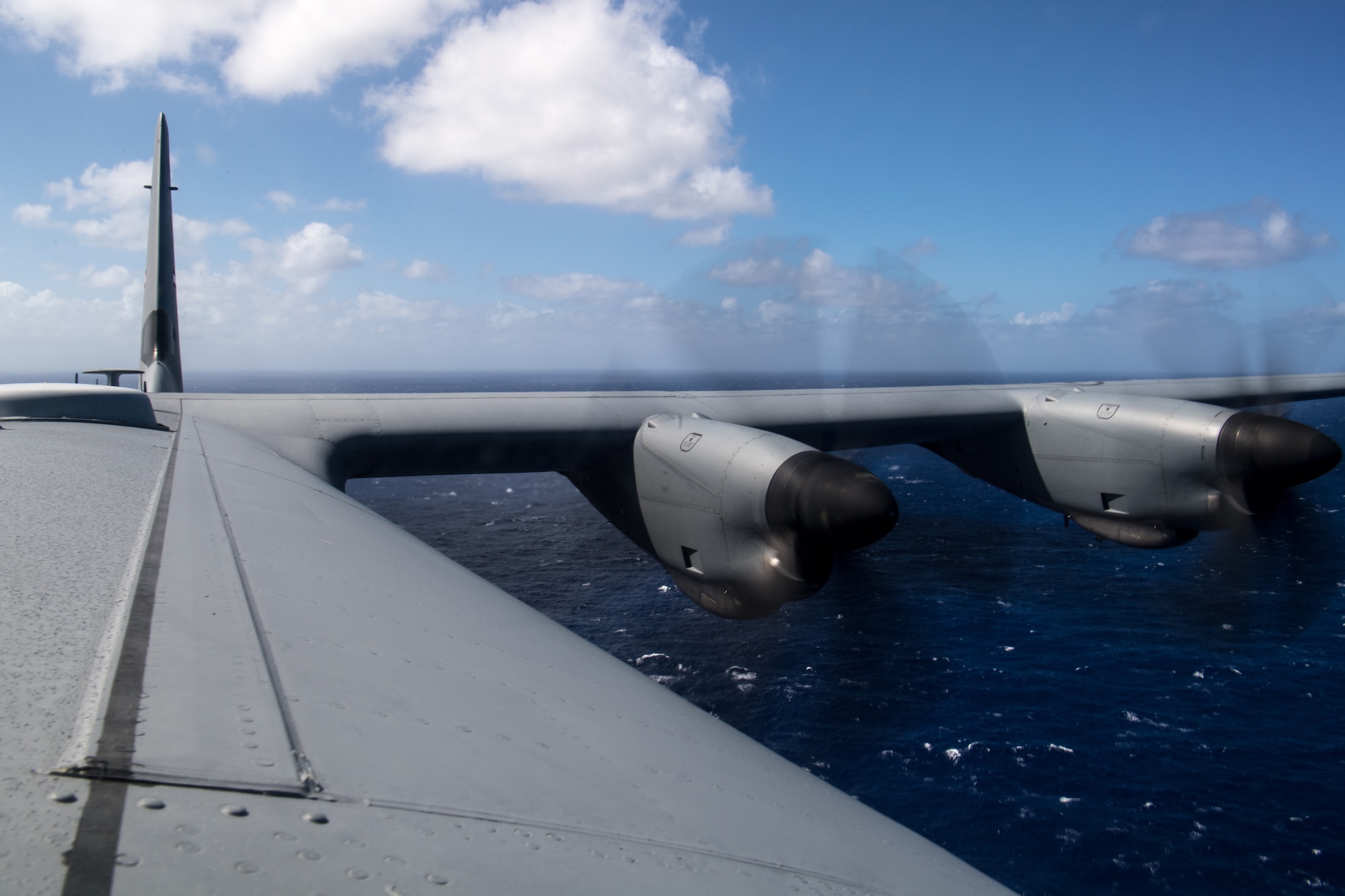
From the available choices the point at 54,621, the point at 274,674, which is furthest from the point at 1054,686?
the point at 54,621

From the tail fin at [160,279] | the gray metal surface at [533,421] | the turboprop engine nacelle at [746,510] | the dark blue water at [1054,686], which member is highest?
the tail fin at [160,279]

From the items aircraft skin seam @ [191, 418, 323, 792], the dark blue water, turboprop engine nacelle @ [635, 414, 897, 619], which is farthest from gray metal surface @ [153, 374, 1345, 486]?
aircraft skin seam @ [191, 418, 323, 792]

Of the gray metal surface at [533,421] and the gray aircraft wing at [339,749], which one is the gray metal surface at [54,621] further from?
the gray metal surface at [533,421]

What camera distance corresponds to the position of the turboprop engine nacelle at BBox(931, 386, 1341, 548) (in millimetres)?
8242

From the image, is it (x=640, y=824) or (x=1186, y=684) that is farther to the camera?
(x=1186, y=684)

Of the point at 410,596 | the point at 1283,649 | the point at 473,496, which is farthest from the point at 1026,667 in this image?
the point at 473,496

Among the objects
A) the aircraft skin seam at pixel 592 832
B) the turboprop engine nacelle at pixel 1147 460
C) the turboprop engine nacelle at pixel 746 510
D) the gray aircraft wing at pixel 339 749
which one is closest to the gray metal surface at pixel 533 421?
the turboprop engine nacelle at pixel 1147 460

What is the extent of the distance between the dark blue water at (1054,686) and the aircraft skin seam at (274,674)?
18.7 feet

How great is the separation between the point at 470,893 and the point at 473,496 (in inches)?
2032

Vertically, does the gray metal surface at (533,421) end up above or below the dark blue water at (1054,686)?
Result: above

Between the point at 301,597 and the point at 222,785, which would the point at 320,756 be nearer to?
the point at 222,785

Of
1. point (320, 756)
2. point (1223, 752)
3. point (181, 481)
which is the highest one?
point (181, 481)

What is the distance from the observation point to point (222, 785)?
142 cm

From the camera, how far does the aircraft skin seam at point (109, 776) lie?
3.76 ft
